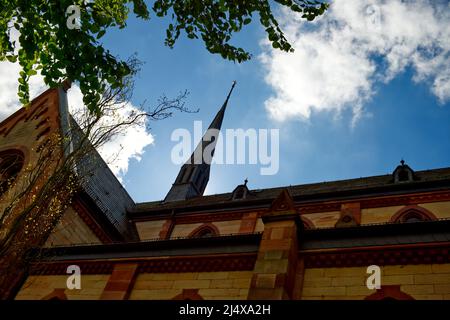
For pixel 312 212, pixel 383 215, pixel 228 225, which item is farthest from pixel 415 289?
pixel 228 225

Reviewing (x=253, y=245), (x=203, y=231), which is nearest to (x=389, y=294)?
(x=253, y=245)

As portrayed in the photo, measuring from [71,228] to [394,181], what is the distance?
1428 centimetres

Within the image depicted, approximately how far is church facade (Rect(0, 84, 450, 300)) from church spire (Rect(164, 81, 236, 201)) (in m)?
6.75

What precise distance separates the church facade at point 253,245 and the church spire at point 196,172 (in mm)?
6752

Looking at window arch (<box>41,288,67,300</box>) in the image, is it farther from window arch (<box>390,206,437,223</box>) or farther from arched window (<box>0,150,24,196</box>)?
window arch (<box>390,206,437,223</box>)

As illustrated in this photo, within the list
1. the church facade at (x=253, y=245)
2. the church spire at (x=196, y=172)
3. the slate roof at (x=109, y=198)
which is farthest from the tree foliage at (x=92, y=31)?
the church spire at (x=196, y=172)

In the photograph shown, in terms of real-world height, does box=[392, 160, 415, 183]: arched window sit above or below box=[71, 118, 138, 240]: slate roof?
above

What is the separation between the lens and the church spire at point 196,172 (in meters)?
27.1

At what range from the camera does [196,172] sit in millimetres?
29703

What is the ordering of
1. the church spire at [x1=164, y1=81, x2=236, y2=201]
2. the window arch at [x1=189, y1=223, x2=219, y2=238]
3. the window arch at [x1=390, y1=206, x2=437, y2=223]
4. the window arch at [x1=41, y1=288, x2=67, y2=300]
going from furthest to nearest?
the church spire at [x1=164, y1=81, x2=236, y2=201], the window arch at [x1=189, y1=223, x2=219, y2=238], the window arch at [x1=390, y1=206, x2=437, y2=223], the window arch at [x1=41, y1=288, x2=67, y2=300]

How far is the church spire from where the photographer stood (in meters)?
27.1

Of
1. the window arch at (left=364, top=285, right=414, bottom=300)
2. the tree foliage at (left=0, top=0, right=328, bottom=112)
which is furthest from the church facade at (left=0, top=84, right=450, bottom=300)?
the tree foliage at (left=0, top=0, right=328, bottom=112)

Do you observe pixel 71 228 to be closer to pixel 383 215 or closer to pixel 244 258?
pixel 244 258
